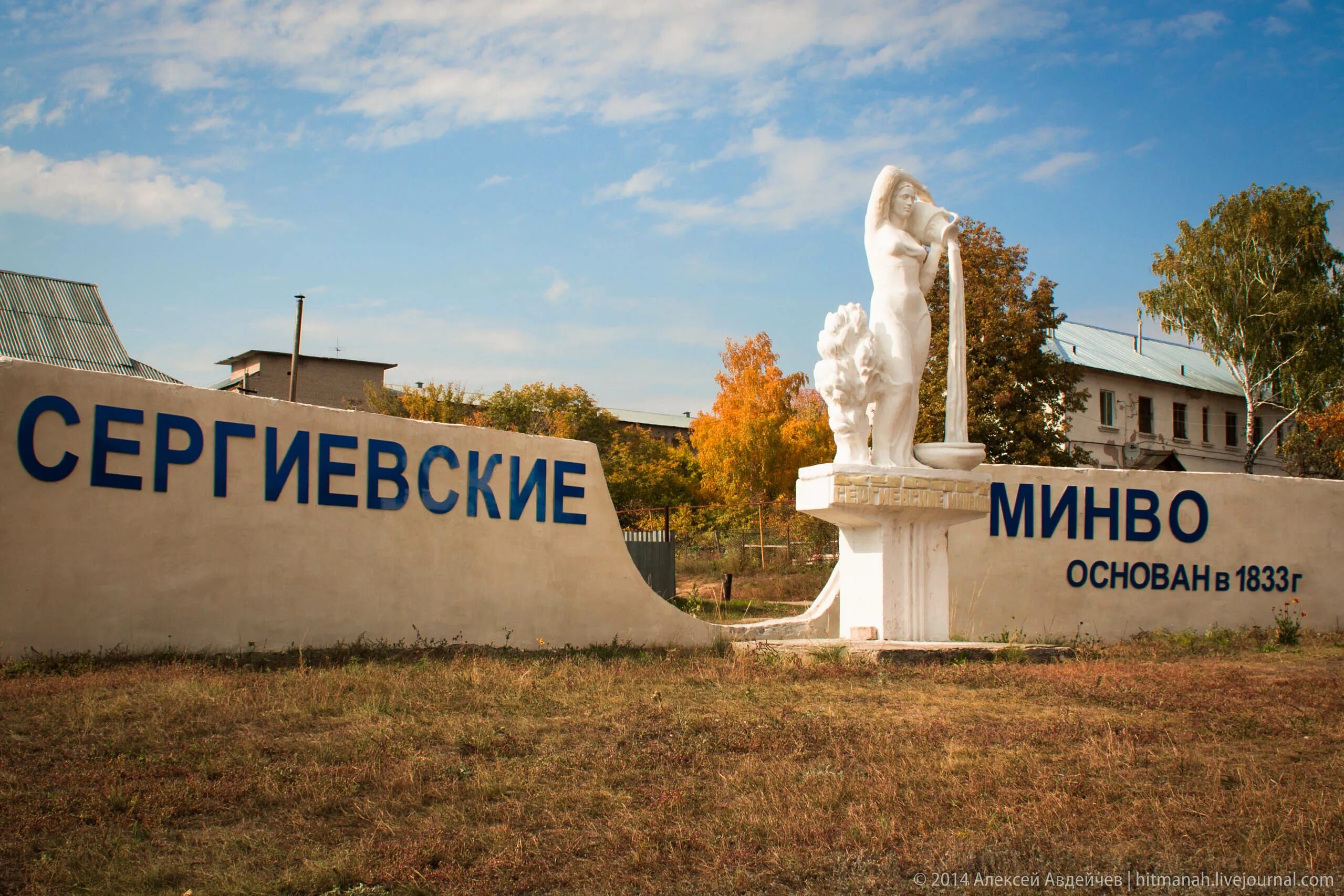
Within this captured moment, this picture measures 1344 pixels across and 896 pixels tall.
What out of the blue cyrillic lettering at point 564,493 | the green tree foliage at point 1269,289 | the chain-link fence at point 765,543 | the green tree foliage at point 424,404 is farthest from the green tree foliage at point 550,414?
the blue cyrillic lettering at point 564,493

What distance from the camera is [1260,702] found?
7.82m

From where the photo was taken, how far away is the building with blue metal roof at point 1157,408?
128ft

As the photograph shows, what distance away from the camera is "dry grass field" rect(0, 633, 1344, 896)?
422 cm

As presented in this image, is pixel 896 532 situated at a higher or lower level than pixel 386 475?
lower

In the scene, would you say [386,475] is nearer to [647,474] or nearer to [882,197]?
[882,197]


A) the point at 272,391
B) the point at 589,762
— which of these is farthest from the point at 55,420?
the point at 272,391

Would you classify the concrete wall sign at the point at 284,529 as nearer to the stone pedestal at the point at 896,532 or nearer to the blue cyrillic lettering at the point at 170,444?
the blue cyrillic lettering at the point at 170,444

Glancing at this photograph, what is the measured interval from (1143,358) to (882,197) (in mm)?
36710

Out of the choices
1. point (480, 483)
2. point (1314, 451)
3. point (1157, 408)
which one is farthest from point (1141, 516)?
point (1157, 408)

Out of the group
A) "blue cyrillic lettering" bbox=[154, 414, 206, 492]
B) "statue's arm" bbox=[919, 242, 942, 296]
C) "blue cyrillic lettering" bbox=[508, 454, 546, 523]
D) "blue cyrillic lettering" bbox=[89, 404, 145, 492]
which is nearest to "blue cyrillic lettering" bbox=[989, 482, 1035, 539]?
"statue's arm" bbox=[919, 242, 942, 296]

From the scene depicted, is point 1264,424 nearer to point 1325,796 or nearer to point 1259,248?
point 1259,248

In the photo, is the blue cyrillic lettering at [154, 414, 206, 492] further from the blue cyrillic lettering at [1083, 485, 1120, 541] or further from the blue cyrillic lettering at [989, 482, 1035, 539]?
the blue cyrillic lettering at [1083, 485, 1120, 541]

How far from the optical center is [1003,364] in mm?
25766

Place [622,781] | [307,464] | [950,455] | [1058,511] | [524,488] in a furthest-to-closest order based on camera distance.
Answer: [1058,511]
[524,488]
[950,455]
[307,464]
[622,781]
